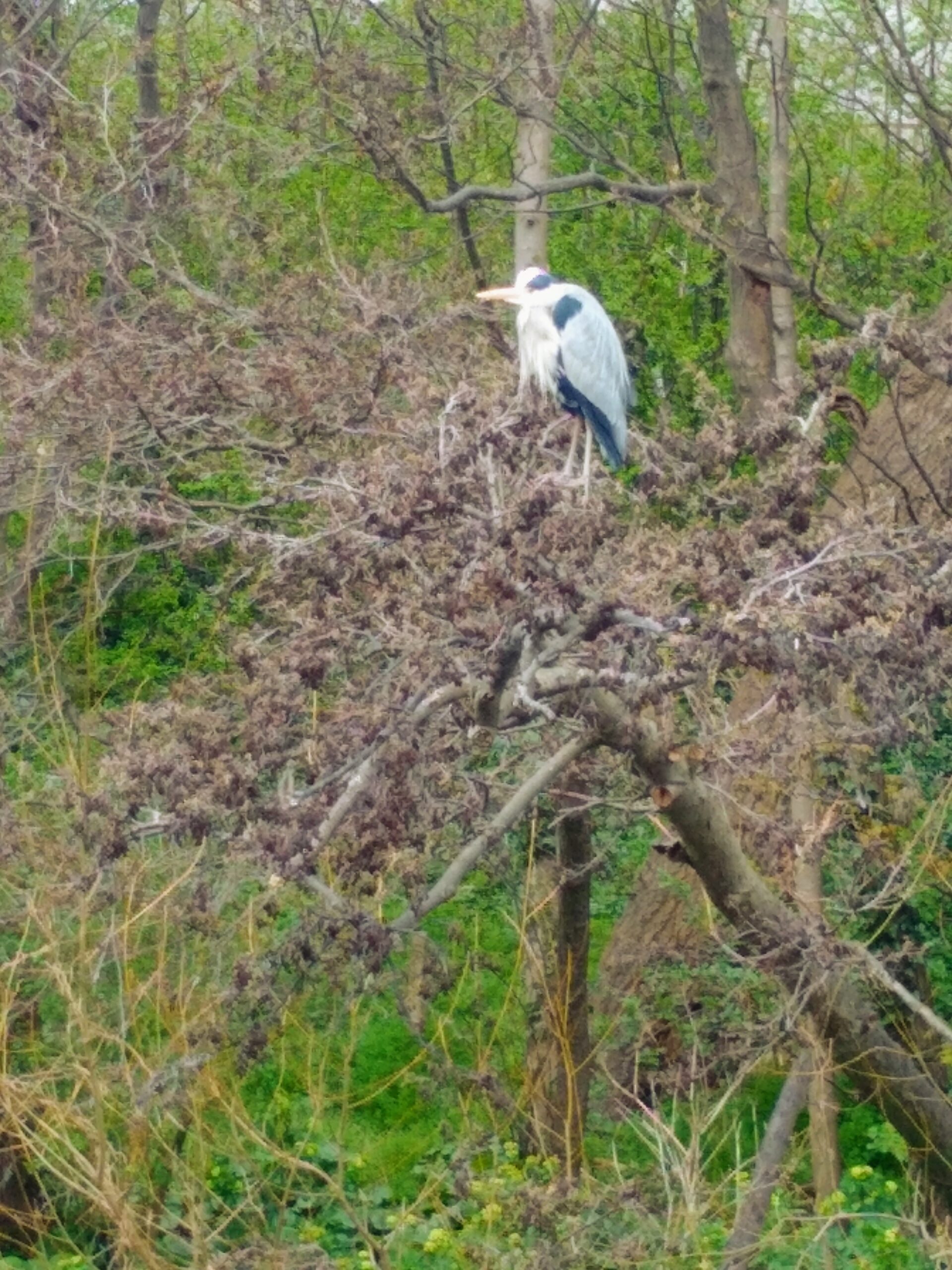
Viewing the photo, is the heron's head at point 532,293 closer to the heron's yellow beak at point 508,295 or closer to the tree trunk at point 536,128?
the heron's yellow beak at point 508,295

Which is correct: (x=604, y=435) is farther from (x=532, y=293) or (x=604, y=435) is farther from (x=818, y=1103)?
(x=818, y=1103)

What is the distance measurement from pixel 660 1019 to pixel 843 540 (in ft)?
14.2

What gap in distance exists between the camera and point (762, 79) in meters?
11.1

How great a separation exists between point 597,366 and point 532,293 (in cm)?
48

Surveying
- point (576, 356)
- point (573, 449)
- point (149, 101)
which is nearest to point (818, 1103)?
point (573, 449)

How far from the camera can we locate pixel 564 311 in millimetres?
6930

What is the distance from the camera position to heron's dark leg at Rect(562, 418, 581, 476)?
5.38 metres

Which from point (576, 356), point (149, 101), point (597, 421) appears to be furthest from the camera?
point (149, 101)

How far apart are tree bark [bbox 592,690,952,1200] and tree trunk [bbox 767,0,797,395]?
3.55 meters

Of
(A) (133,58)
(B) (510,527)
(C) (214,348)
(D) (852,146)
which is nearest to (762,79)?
(D) (852,146)

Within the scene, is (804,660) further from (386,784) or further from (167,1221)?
(167,1221)

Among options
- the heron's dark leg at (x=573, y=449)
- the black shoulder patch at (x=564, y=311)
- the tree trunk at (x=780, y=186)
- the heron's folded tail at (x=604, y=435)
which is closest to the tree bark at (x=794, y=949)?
the heron's dark leg at (x=573, y=449)

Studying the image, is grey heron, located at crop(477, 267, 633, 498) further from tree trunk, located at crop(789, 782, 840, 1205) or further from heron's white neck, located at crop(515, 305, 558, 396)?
tree trunk, located at crop(789, 782, 840, 1205)

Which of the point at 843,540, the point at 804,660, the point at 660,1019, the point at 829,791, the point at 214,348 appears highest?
the point at 214,348
